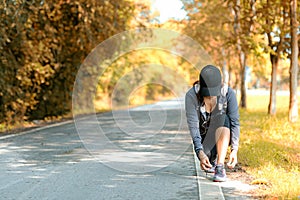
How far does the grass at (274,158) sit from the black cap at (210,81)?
1.39m

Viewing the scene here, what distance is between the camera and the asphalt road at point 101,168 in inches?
255

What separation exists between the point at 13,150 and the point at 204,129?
5464 millimetres

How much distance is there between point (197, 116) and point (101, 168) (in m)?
2.44

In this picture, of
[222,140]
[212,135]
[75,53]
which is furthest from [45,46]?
[222,140]

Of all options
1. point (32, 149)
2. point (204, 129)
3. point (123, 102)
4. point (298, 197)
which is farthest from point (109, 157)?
point (123, 102)

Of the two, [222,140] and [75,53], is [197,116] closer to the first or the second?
[222,140]

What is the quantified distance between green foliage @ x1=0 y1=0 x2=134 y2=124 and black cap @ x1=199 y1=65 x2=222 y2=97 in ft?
29.7

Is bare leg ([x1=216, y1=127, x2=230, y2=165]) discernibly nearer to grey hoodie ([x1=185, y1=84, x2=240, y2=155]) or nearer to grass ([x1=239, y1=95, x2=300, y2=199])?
grey hoodie ([x1=185, y1=84, x2=240, y2=155])

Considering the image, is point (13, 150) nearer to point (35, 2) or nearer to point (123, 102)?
point (35, 2)

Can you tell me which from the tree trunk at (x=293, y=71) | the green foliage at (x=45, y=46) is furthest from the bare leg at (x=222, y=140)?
the tree trunk at (x=293, y=71)

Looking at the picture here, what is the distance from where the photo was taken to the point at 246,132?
46.2 feet

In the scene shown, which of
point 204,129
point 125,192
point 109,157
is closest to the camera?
point 125,192

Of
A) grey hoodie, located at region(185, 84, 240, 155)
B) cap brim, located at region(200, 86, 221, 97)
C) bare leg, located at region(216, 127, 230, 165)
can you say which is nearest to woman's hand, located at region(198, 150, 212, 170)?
grey hoodie, located at region(185, 84, 240, 155)

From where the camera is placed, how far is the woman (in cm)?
655
